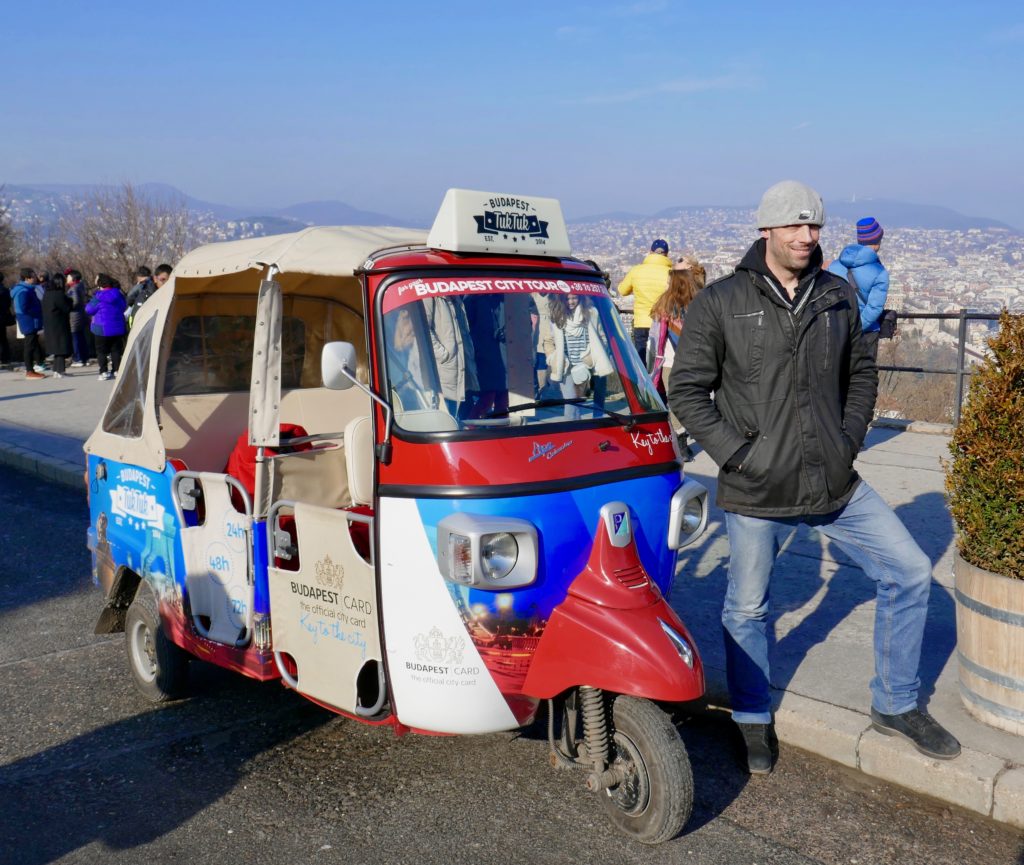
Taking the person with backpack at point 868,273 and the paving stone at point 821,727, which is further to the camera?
the person with backpack at point 868,273

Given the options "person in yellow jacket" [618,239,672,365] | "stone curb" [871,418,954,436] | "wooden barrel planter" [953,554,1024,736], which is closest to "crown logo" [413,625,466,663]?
"wooden barrel planter" [953,554,1024,736]

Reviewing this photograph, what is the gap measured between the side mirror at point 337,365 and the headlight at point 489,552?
639mm

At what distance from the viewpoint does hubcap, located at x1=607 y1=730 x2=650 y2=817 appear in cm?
371

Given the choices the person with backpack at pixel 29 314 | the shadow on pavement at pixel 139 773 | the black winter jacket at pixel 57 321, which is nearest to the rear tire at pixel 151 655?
the shadow on pavement at pixel 139 773

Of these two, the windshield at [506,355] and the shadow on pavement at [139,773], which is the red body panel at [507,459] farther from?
the shadow on pavement at [139,773]

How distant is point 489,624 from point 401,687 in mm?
440

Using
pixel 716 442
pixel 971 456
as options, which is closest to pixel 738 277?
pixel 716 442

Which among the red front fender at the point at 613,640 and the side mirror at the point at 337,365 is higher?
the side mirror at the point at 337,365

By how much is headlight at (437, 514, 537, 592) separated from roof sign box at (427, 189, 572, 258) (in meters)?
1.18

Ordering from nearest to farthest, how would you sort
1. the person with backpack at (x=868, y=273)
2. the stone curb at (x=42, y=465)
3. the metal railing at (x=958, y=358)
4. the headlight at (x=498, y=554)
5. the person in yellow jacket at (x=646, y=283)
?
the headlight at (x=498, y=554), the person with backpack at (x=868, y=273), the stone curb at (x=42, y=465), the person in yellow jacket at (x=646, y=283), the metal railing at (x=958, y=358)

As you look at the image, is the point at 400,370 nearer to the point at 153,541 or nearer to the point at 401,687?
the point at 401,687

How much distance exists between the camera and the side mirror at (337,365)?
384 cm

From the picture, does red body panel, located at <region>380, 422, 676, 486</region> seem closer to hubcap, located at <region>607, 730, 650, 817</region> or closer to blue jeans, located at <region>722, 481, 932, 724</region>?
blue jeans, located at <region>722, 481, 932, 724</region>

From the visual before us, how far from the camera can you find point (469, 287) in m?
4.20
